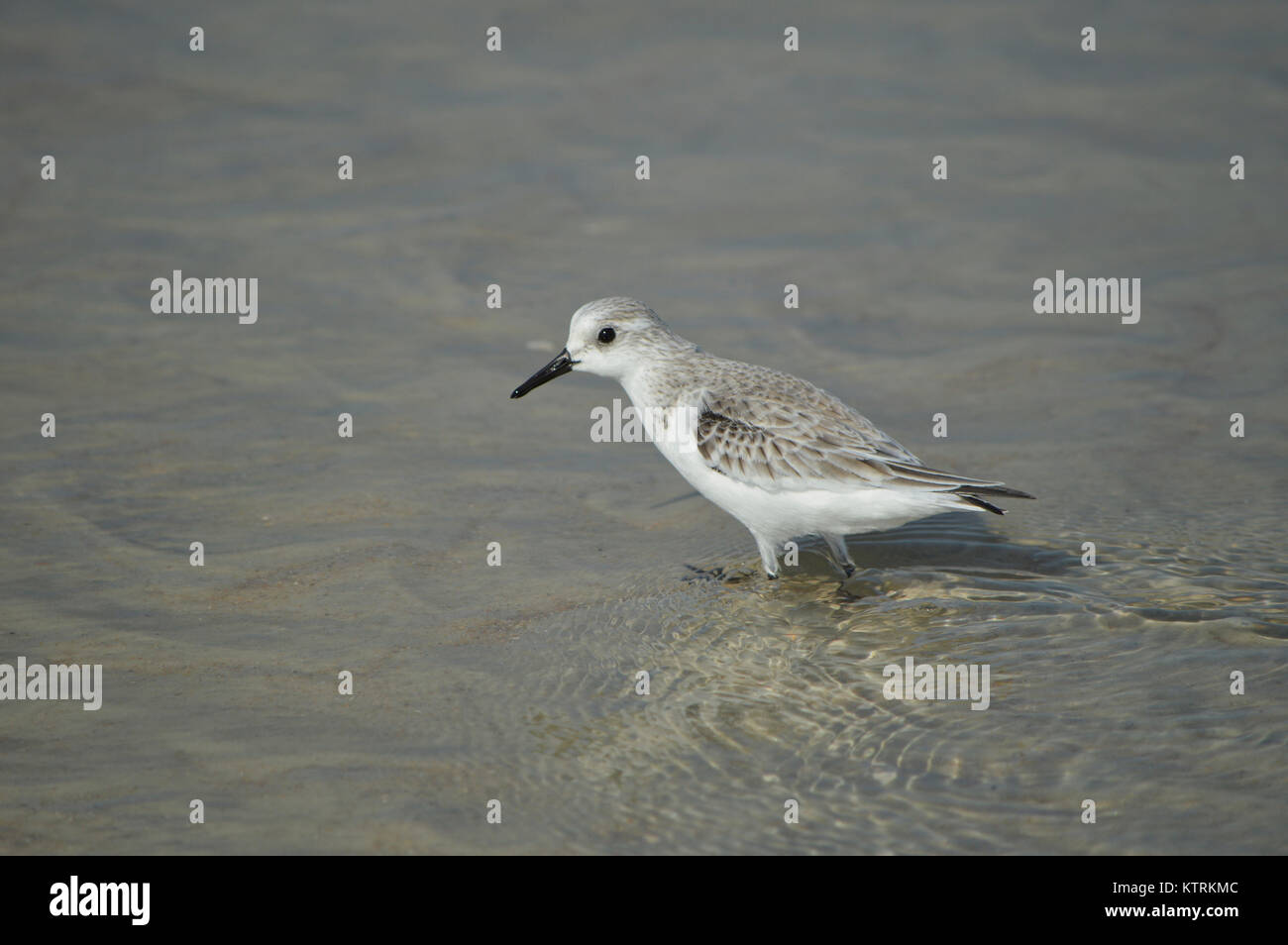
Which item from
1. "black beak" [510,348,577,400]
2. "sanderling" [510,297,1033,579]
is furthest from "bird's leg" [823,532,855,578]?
"black beak" [510,348,577,400]

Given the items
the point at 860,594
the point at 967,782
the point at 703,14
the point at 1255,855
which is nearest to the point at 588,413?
the point at 860,594

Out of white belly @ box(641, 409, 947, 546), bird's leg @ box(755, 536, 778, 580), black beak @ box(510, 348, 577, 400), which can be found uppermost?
black beak @ box(510, 348, 577, 400)

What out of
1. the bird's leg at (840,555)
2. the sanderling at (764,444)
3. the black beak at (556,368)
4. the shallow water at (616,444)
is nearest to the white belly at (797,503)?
Answer: the sanderling at (764,444)

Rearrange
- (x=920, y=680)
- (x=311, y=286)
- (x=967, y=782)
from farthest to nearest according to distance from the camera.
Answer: (x=311, y=286)
(x=920, y=680)
(x=967, y=782)

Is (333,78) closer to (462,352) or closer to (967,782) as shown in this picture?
(462,352)

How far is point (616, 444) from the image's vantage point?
904 centimetres

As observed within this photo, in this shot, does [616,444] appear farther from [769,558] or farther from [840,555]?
[840,555]

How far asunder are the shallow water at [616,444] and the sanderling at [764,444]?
0.52 m

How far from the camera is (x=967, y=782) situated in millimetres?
5258

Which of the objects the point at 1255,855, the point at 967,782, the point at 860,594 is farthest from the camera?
the point at 860,594

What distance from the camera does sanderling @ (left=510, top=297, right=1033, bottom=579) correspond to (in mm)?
6727

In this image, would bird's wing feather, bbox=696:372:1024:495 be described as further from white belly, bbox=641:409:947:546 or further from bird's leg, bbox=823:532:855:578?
bird's leg, bbox=823:532:855:578

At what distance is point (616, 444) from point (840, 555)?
2335mm
